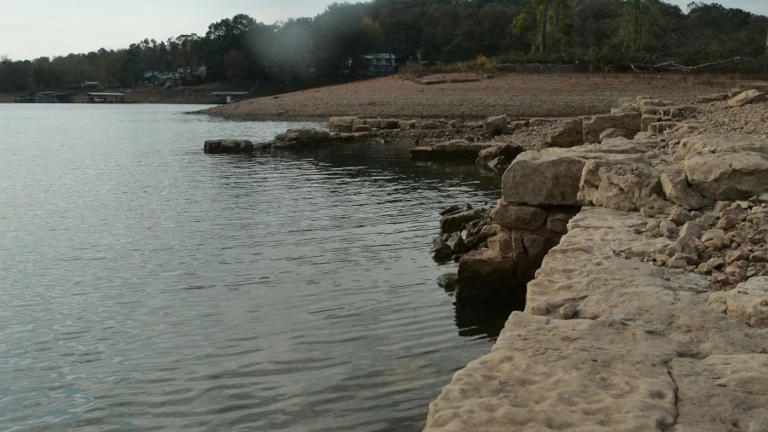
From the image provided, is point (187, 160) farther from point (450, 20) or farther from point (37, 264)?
point (450, 20)

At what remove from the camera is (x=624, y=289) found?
203 inches

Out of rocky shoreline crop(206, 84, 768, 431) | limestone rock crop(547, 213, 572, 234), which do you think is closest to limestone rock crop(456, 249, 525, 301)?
rocky shoreline crop(206, 84, 768, 431)

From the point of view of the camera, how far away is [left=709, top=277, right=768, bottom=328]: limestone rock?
4417 millimetres

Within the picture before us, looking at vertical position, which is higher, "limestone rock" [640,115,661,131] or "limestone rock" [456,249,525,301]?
"limestone rock" [640,115,661,131]

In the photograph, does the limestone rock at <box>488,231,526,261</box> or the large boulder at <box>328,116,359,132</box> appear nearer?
the limestone rock at <box>488,231,526,261</box>

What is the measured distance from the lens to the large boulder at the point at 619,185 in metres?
7.55

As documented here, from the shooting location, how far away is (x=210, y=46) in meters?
106

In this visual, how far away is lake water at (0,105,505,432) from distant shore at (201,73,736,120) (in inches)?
1033

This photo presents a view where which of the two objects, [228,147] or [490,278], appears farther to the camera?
[228,147]

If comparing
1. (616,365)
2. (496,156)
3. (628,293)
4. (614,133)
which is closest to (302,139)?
(496,156)

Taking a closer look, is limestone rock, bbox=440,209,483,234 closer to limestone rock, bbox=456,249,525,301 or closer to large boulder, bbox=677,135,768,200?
limestone rock, bbox=456,249,525,301

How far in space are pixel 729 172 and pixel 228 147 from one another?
24.4 m

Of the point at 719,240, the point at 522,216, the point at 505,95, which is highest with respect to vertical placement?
the point at 505,95

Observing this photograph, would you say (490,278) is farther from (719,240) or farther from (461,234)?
(719,240)
